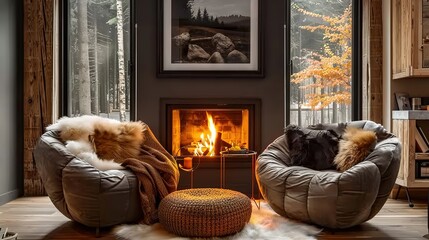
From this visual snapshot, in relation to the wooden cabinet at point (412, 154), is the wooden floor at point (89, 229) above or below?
below

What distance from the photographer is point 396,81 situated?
13.8 feet

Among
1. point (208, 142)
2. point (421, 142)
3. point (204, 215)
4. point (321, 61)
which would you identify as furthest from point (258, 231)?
point (321, 61)

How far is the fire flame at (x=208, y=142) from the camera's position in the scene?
14.3 feet

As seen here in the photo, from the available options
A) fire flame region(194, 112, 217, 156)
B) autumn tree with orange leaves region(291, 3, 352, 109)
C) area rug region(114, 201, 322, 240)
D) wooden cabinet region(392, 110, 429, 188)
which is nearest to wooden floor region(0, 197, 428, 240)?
area rug region(114, 201, 322, 240)

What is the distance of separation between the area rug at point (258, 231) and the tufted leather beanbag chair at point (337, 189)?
10cm

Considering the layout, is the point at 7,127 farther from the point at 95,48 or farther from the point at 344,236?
the point at 344,236

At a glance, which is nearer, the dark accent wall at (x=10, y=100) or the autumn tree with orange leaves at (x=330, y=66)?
the dark accent wall at (x=10, y=100)

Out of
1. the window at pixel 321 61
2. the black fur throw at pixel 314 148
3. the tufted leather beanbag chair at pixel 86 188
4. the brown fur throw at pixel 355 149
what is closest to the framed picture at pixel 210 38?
the window at pixel 321 61

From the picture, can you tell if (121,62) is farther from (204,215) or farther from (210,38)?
(204,215)

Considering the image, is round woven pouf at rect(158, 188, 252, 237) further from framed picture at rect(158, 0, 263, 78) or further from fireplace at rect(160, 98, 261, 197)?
framed picture at rect(158, 0, 263, 78)

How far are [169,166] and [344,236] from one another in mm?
1507

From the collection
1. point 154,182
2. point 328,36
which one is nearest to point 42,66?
point 154,182

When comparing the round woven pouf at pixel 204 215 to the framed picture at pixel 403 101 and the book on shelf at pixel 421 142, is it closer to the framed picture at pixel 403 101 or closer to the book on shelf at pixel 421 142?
the book on shelf at pixel 421 142

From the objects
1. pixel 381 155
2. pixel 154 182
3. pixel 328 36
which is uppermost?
pixel 328 36
